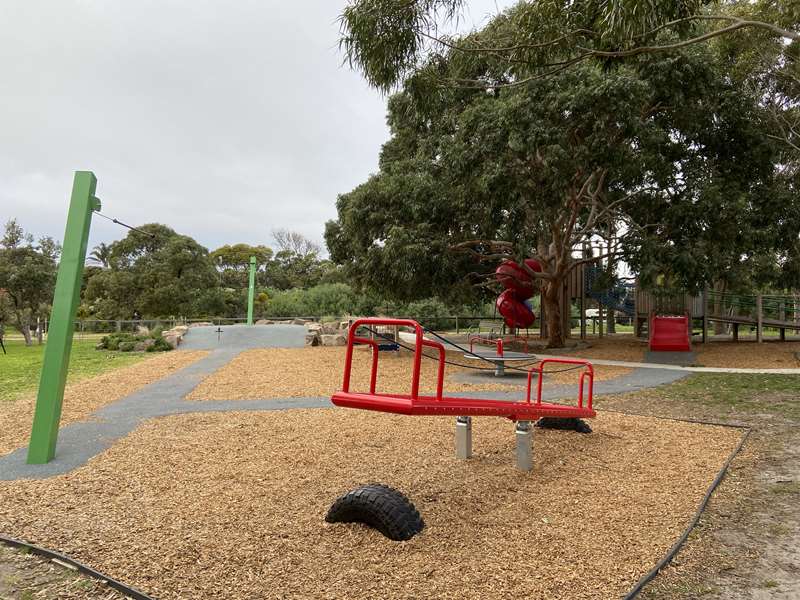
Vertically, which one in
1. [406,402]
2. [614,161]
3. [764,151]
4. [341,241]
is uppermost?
[764,151]

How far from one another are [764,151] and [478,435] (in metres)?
11.7

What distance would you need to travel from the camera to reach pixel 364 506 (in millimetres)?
3217

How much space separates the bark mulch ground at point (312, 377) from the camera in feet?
28.5

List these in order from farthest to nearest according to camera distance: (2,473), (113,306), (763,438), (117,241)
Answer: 1. (117,241)
2. (113,306)
3. (763,438)
4. (2,473)

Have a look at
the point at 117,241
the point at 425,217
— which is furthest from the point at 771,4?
the point at 117,241

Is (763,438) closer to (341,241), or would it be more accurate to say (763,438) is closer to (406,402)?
(406,402)

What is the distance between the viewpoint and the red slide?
48.1 ft

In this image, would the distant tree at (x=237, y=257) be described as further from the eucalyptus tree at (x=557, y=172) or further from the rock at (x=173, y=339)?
the eucalyptus tree at (x=557, y=172)

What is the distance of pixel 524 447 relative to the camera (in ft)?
14.9

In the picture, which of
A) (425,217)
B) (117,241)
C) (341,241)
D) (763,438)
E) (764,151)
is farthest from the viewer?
(117,241)

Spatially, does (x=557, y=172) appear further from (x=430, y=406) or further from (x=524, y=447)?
(x=430, y=406)

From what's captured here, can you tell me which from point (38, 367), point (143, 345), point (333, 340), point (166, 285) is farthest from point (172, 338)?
point (166, 285)

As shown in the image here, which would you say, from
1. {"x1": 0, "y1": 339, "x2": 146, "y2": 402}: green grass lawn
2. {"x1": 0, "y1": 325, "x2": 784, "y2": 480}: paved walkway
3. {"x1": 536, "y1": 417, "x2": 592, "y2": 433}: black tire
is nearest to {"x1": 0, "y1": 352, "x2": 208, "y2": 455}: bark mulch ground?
{"x1": 0, "y1": 325, "x2": 784, "y2": 480}: paved walkway

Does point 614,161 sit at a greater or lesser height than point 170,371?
greater
